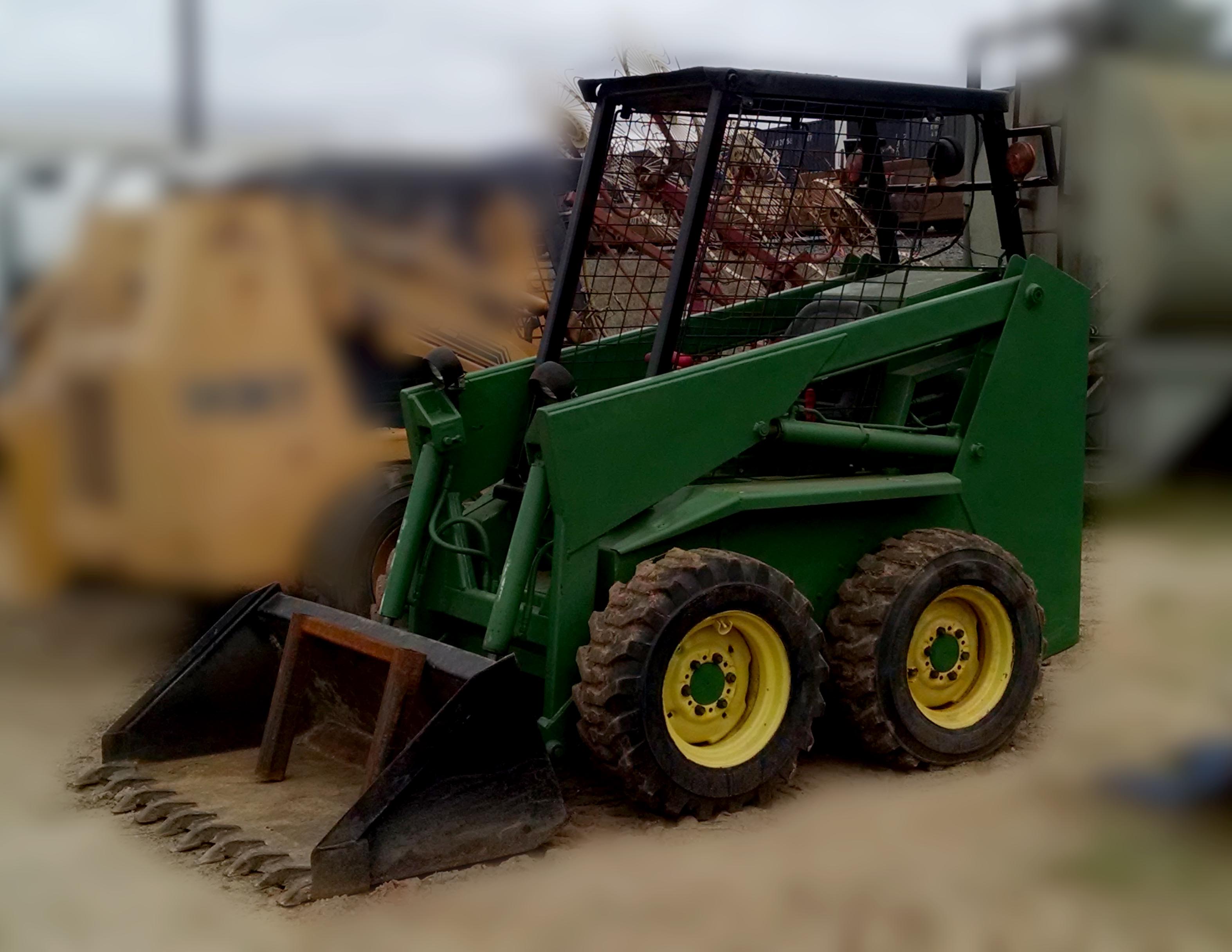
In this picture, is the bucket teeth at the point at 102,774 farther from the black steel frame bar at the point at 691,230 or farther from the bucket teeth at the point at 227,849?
the black steel frame bar at the point at 691,230

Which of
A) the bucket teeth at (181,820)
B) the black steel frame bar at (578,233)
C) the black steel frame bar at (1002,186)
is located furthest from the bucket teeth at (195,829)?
the black steel frame bar at (1002,186)

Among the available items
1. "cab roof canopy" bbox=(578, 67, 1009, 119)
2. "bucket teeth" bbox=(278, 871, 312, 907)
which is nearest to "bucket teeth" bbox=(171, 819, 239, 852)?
Result: "bucket teeth" bbox=(278, 871, 312, 907)

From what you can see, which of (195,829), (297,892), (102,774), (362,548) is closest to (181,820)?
(195,829)

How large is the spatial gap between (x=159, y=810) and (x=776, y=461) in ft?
7.71

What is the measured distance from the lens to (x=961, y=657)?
4660 mm

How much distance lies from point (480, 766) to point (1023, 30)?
10.5 ft

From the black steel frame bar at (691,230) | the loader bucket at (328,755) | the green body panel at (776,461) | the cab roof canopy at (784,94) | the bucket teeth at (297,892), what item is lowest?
the bucket teeth at (297,892)

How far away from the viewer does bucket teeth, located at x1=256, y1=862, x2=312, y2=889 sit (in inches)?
141

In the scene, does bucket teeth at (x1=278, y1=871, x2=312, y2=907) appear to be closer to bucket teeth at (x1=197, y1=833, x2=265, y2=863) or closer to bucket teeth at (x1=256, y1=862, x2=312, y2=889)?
bucket teeth at (x1=256, y1=862, x2=312, y2=889)

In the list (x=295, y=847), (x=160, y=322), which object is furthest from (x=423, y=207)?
(x=295, y=847)

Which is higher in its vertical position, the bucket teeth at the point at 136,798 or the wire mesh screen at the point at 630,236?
the wire mesh screen at the point at 630,236

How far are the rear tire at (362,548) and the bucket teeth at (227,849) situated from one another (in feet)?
4.45

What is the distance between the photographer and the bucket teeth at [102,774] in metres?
4.45

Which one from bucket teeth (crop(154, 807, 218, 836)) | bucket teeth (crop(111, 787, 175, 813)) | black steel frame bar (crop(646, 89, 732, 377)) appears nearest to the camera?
bucket teeth (crop(154, 807, 218, 836))
